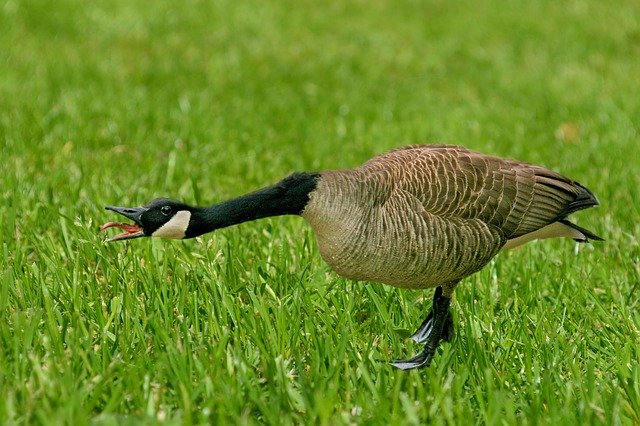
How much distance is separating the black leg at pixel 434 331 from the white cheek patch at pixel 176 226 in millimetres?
998

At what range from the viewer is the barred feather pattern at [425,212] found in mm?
3533

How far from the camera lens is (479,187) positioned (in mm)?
3902

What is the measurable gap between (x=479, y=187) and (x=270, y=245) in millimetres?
1439

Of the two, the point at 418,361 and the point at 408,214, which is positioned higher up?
the point at 408,214

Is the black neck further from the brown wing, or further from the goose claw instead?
the goose claw

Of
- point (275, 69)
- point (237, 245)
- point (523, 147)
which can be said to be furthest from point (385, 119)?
point (237, 245)

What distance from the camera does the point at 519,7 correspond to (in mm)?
14070

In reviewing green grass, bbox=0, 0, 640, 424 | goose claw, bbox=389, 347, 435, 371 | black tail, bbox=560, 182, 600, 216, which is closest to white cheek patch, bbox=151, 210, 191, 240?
green grass, bbox=0, 0, 640, 424

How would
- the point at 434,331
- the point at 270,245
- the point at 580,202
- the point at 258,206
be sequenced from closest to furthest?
the point at 258,206 → the point at 434,331 → the point at 580,202 → the point at 270,245

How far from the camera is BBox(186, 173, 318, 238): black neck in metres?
3.42

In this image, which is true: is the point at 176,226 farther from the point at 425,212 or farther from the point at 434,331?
the point at 434,331

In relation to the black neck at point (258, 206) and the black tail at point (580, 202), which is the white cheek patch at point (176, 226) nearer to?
the black neck at point (258, 206)

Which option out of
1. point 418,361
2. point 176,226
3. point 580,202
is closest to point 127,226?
point 176,226

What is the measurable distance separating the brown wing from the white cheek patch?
0.80 meters
